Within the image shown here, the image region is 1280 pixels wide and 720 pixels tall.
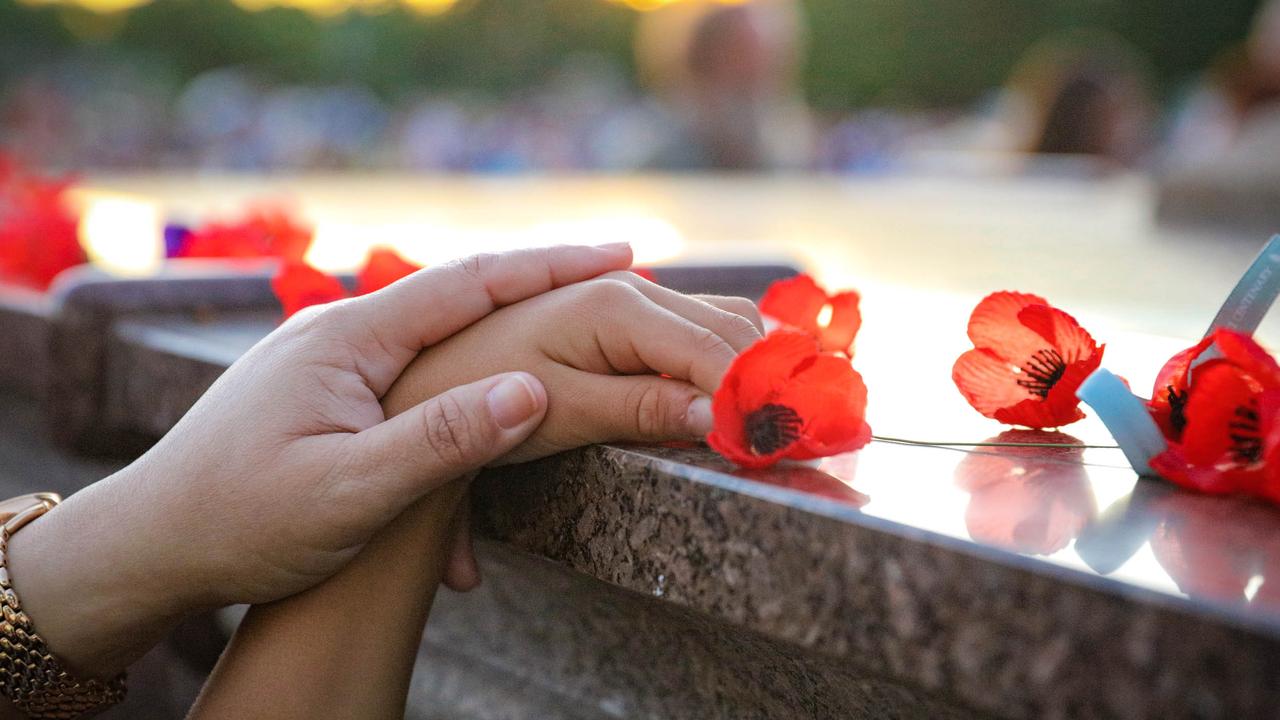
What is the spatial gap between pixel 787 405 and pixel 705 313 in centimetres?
13

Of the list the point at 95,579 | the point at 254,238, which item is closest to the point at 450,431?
the point at 95,579

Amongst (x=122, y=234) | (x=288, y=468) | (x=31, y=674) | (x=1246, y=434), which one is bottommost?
(x=122, y=234)

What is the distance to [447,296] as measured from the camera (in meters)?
1.04

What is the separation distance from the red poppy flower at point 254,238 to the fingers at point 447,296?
3.75 ft

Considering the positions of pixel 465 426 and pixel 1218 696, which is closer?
pixel 1218 696

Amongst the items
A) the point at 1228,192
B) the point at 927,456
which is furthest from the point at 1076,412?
the point at 1228,192

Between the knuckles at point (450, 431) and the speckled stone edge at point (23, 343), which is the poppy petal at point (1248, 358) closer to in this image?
the knuckles at point (450, 431)

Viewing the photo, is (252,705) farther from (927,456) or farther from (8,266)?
(8,266)

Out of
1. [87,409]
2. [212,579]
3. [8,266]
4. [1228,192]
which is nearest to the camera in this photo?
[212,579]

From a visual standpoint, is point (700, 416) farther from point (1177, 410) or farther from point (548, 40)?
point (548, 40)

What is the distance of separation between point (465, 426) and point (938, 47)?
33.3 metres

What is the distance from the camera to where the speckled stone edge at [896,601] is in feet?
2.24

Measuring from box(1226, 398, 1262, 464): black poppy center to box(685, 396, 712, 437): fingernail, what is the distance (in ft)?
1.23

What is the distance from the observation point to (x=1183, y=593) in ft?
2.29
